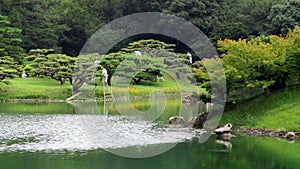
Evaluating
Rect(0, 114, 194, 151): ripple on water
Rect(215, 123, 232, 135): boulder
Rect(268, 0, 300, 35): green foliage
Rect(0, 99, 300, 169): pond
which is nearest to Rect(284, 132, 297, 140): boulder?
Rect(0, 99, 300, 169): pond

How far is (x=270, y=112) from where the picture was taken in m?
22.4

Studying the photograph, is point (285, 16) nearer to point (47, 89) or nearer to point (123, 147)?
point (47, 89)

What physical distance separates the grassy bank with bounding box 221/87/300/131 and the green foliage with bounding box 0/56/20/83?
1841 cm

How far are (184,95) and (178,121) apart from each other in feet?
56.5

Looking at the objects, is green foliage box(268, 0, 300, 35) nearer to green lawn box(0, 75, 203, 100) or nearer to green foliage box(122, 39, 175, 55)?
green foliage box(122, 39, 175, 55)

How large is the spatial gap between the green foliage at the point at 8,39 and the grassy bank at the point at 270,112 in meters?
22.8

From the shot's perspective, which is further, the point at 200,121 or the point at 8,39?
the point at 8,39

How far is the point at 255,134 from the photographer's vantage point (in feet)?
70.5

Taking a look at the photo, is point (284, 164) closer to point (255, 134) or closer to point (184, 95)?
point (255, 134)

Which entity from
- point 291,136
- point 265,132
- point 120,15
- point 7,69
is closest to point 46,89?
point 7,69

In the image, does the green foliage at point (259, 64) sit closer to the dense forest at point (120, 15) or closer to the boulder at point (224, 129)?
the boulder at point (224, 129)

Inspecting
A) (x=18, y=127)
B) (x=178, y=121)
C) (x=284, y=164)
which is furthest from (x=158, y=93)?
(x=284, y=164)

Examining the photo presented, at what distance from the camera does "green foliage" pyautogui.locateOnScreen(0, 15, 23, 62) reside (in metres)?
41.3

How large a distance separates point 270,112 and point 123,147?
7.44m
